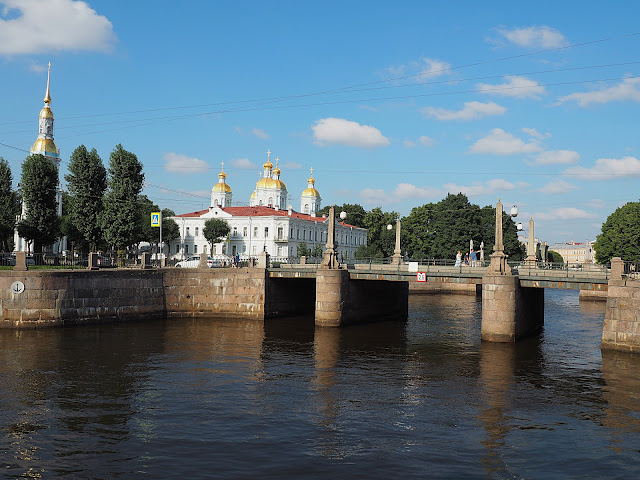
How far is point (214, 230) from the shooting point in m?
108

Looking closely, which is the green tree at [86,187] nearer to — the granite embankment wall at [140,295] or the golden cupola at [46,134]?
the granite embankment wall at [140,295]

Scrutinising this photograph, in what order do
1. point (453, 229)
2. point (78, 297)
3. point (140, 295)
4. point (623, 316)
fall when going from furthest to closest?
point (453, 229) → point (140, 295) → point (78, 297) → point (623, 316)

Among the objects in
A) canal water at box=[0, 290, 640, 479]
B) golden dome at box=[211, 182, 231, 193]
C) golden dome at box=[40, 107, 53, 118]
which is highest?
golden dome at box=[40, 107, 53, 118]

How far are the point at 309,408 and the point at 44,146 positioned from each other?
86211 mm

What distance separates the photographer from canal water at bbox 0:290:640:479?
51.7 ft

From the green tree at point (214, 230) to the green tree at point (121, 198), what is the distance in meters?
53.0

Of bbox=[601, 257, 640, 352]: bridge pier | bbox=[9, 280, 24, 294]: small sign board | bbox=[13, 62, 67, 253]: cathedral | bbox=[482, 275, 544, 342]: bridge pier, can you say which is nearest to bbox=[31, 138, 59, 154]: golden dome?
bbox=[13, 62, 67, 253]: cathedral

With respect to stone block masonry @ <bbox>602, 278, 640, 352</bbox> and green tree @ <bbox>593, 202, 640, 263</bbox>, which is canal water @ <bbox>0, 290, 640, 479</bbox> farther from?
green tree @ <bbox>593, 202, 640, 263</bbox>

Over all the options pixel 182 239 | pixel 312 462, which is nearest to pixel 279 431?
pixel 312 462

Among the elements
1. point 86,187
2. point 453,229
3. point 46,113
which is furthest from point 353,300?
point 46,113

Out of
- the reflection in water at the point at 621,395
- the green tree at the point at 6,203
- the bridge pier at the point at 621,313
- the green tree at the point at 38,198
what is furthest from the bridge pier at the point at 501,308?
the green tree at the point at 6,203

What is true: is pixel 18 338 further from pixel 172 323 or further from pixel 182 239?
pixel 182 239

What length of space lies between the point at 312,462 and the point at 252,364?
500 inches

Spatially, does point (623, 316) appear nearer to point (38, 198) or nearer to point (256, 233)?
point (38, 198)
